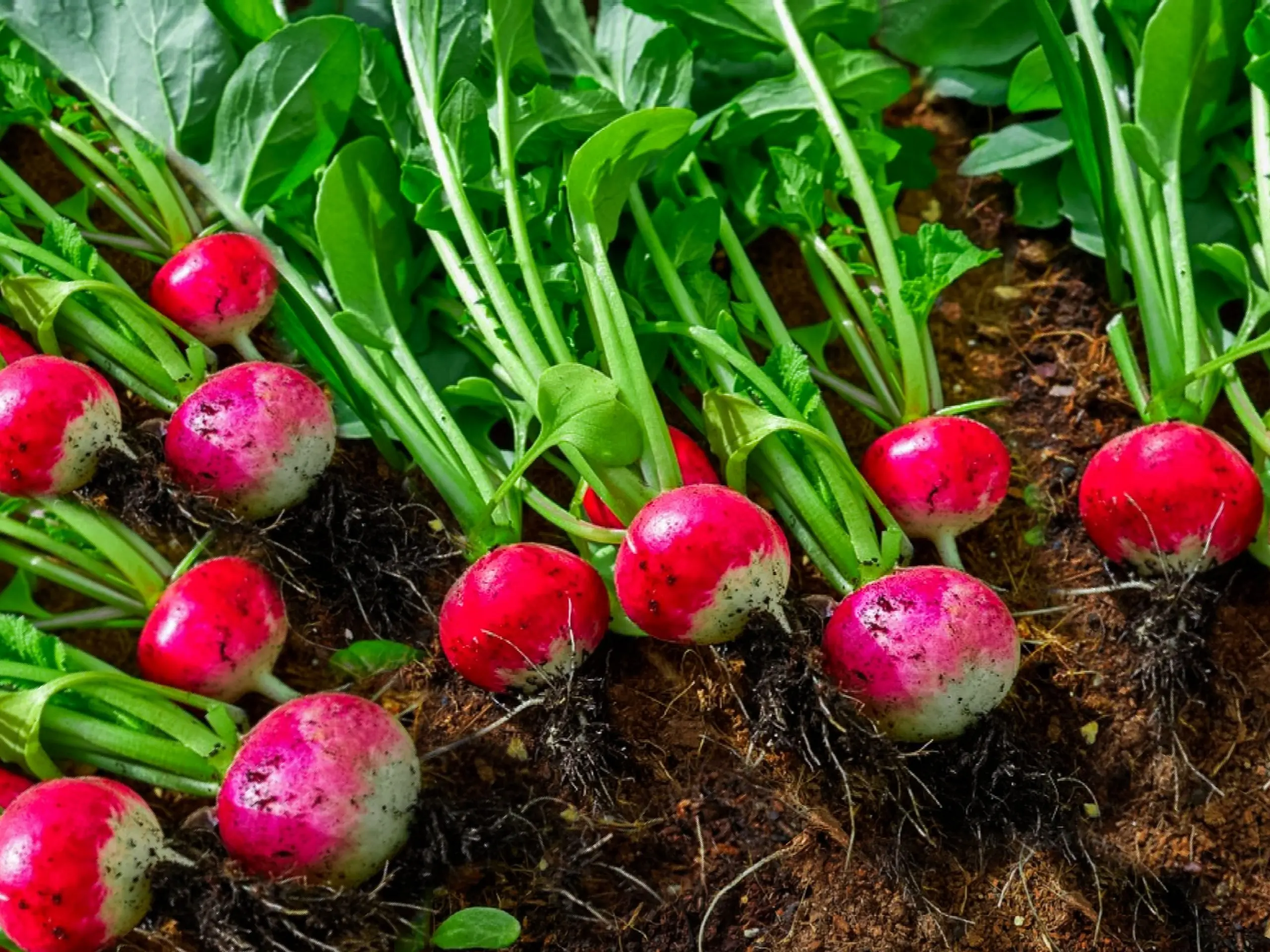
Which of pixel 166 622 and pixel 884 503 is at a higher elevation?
pixel 166 622

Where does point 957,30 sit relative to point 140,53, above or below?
below

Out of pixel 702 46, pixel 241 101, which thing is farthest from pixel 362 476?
pixel 702 46

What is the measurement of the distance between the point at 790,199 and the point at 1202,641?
3.10 ft

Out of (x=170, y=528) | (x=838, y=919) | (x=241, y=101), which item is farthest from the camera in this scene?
(x=241, y=101)

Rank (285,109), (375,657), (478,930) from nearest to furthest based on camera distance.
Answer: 1. (478,930)
2. (375,657)
3. (285,109)

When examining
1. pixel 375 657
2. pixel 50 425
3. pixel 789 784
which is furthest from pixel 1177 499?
pixel 50 425

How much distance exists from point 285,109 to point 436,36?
0.31m

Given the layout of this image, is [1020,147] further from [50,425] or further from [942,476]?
[50,425]

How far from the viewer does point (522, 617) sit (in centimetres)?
154

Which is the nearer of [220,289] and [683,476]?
[683,476]

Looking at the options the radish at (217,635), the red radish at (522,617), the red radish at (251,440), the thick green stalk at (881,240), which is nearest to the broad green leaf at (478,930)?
the red radish at (522,617)

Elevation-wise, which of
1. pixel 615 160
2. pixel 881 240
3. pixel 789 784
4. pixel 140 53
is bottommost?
pixel 789 784

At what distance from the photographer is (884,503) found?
5.61ft

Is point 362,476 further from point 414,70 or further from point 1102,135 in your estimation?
point 1102,135
